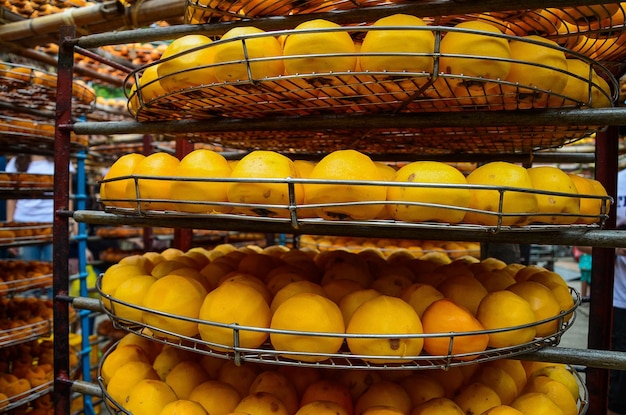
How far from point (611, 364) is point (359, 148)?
1.04m

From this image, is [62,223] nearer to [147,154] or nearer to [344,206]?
[344,206]

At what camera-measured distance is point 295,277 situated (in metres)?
1.15

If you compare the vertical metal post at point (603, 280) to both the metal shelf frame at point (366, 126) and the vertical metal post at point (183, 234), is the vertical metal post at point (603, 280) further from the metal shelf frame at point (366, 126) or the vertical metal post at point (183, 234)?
the vertical metal post at point (183, 234)

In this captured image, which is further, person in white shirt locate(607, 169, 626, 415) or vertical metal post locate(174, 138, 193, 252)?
person in white shirt locate(607, 169, 626, 415)

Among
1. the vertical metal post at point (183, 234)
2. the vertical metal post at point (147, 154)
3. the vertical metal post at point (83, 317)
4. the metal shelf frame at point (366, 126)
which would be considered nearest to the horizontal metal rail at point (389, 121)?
the metal shelf frame at point (366, 126)

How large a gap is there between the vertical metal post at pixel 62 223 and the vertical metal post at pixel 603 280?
1.53 metres

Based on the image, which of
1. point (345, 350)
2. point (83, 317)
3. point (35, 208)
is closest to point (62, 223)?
point (345, 350)

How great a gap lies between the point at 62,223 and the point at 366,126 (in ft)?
3.04

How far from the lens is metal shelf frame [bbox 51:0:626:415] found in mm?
914

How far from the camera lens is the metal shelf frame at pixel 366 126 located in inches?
36.0

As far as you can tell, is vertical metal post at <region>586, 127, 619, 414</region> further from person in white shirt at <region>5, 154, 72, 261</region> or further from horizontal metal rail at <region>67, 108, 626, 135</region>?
person in white shirt at <region>5, 154, 72, 261</region>

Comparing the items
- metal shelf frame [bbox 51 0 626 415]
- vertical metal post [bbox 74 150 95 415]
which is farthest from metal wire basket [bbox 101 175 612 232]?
vertical metal post [bbox 74 150 95 415]

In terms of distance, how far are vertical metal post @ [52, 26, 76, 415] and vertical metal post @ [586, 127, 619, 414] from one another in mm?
1526

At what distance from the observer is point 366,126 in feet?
3.46
